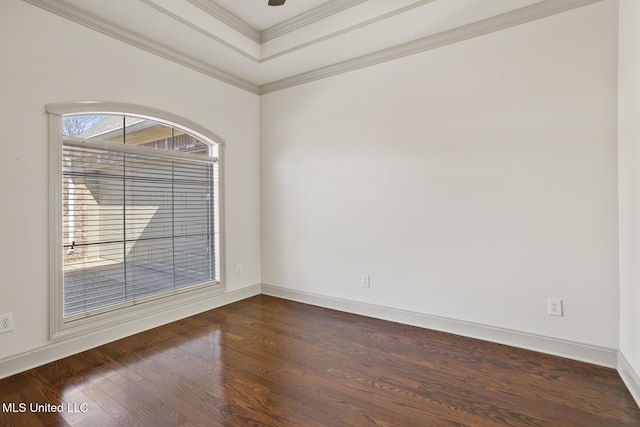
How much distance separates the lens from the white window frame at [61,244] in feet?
7.77

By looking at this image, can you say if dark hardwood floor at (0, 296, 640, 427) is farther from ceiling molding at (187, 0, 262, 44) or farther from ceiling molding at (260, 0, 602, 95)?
ceiling molding at (187, 0, 262, 44)

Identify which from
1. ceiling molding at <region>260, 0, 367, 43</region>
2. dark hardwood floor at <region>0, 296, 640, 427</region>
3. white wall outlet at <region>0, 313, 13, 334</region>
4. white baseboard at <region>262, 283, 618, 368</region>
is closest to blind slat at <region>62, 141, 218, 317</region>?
white wall outlet at <region>0, 313, 13, 334</region>

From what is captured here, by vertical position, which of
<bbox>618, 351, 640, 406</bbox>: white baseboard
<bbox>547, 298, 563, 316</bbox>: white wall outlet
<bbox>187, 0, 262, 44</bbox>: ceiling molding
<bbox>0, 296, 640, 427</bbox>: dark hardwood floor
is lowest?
<bbox>0, 296, 640, 427</bbox>: dark hardwood floor

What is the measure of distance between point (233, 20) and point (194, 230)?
2.26m

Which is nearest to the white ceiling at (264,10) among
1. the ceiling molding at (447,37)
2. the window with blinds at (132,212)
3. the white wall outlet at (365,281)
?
the ceiling molding at (447,37)

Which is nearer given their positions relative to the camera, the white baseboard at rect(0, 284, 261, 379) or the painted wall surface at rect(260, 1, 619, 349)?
the white baseboard at rect(0, 284, 261, 379)

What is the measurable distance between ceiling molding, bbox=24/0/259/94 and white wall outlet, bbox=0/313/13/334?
2.27m

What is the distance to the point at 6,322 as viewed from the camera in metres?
2.16

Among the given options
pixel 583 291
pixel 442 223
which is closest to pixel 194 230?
pixel 442 223

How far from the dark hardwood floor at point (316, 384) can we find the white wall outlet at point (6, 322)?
0.34 meters

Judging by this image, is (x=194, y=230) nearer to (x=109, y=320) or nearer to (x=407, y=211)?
(x=109, y=320)

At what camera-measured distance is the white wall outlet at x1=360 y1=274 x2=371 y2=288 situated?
10.9 feet

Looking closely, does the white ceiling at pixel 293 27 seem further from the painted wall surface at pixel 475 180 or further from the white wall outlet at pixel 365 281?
the white wall outlet at pixel 365 281

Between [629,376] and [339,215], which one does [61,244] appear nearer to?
[339,215]
